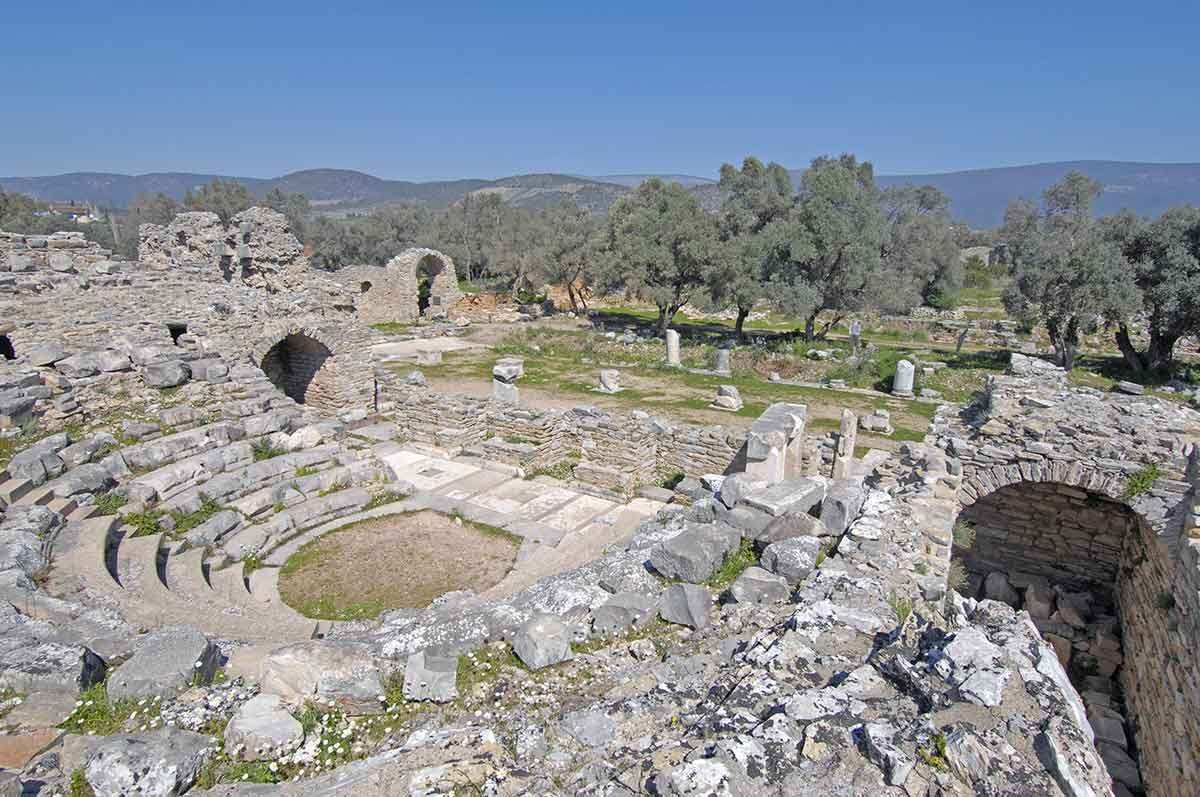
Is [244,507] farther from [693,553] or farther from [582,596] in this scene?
[693,553]

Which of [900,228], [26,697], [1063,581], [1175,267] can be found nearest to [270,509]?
[26,697]

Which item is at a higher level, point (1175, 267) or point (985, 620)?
point (1175, 267)

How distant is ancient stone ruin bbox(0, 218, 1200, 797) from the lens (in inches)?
140

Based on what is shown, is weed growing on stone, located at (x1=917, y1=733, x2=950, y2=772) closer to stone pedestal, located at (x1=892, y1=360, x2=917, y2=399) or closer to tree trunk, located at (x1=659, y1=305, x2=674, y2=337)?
stone pedestal, located at (x1=892, y1=360, x2=917, y2=399)

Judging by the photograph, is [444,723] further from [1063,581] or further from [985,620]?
[1063,581]

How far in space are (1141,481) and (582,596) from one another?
6838 mm

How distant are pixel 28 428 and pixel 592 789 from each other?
429 inches

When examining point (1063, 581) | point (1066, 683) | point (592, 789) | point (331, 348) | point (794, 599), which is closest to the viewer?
point (592, 789)

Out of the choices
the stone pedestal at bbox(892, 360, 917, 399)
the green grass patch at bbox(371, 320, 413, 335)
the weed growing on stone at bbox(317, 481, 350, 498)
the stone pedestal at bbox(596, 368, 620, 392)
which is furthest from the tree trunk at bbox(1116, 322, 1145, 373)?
the green grass patch at bbox(371, 320, 413, 335)

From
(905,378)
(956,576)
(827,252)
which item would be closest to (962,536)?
(956,576)

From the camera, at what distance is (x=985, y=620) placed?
171 inches

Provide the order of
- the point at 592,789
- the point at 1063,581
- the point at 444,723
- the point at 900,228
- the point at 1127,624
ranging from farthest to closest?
1. the point at 900,228
2. the point at 1063,581
3. the point at 1127,624
4. the point at 444,723
5. the point at 592,789

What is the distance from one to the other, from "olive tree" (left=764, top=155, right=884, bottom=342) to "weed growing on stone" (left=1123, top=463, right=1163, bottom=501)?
18.9 m

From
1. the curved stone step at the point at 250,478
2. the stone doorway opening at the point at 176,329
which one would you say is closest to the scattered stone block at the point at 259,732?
the curved stone step at the point at 250,478
